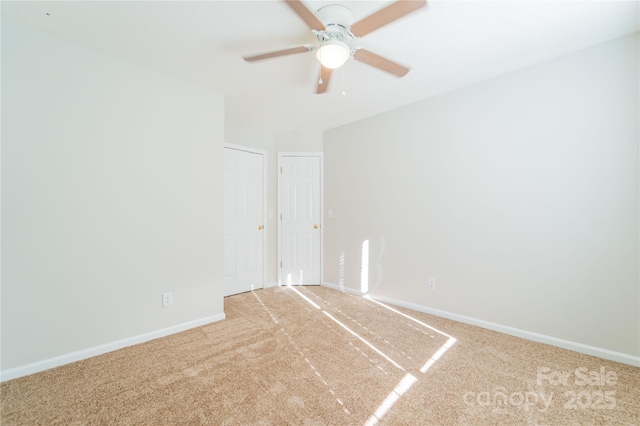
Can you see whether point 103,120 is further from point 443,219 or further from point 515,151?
point 515,151

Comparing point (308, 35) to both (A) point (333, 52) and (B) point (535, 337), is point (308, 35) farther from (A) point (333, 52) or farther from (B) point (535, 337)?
(B) point (535, 337)

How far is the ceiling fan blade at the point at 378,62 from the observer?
1758 millimetres

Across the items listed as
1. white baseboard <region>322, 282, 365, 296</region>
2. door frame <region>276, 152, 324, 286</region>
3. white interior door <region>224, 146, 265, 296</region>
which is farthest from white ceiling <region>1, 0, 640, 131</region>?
white baseboard <region>322, 282, 365, 296</region>

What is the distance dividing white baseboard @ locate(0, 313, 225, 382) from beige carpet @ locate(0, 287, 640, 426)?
0.06m

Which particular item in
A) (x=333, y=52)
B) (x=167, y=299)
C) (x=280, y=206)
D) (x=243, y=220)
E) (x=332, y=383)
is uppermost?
(x=333, y=52)

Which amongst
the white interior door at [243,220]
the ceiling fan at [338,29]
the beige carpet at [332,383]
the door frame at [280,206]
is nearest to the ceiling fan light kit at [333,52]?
the ceiling fan at [338,29]

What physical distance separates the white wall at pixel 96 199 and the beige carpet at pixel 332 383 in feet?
1.02

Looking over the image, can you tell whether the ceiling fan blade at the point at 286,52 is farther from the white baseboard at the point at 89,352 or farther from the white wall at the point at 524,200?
the white baseboard at the point at 89,352

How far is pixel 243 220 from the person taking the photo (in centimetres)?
382

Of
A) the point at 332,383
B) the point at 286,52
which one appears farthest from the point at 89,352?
the point at 286,52

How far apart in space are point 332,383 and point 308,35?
7.80ft

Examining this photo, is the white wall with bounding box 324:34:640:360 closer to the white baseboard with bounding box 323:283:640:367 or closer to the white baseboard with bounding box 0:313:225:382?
the white baseboard with bounding box 323:283:640:367

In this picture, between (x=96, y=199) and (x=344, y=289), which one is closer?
(x=96, y=199)

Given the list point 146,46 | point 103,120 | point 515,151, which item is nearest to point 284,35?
point 146,46
